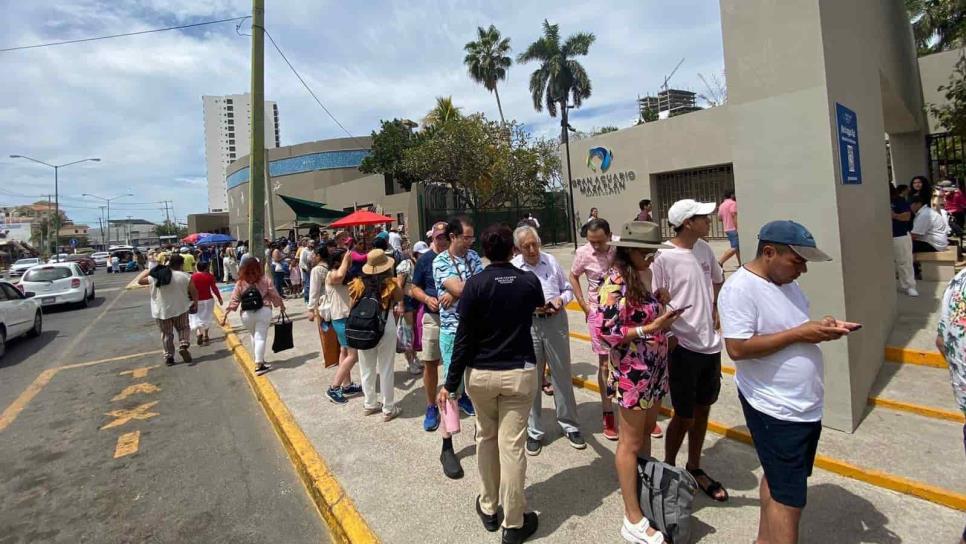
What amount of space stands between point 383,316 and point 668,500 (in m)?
2.94

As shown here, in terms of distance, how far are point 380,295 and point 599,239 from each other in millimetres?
2117

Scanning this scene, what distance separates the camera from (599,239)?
429 centimetres

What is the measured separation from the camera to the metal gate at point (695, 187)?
54.4ft

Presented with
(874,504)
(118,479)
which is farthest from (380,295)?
(874,504)

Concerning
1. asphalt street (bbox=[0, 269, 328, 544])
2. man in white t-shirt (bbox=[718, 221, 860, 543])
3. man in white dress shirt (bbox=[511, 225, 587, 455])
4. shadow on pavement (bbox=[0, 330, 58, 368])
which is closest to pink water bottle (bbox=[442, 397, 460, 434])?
man in white dress shirt (bbox=[511, 225, 587, 455])

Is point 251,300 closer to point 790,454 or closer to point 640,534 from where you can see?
point 640,534

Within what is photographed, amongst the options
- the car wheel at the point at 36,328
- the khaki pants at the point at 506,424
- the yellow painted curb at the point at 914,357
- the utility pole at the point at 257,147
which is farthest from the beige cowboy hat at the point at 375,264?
the car wheel at the point at 36,328

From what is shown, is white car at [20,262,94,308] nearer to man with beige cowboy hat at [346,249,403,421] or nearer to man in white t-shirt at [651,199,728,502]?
man with beige cowboy hat at [346,249,403,421]

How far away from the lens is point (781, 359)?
2203mm

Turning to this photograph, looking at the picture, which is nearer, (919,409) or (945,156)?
(919,409)

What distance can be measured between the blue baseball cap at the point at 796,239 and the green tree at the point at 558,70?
2814 centimetres

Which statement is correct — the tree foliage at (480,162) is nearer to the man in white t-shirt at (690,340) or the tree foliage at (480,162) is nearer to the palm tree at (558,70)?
the palm tree at (558,70)

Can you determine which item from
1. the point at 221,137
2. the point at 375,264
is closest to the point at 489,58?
the point at 375,264

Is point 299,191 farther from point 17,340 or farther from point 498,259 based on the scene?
point 498,259
